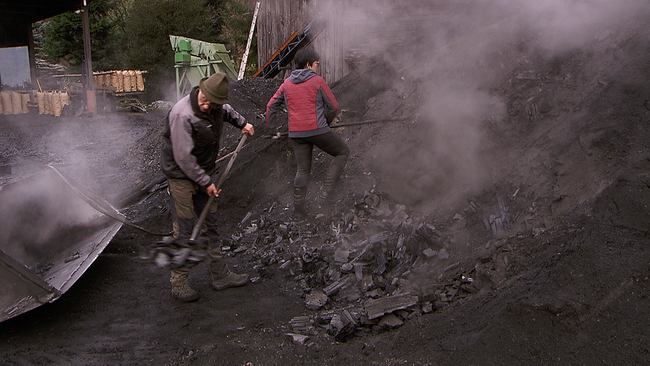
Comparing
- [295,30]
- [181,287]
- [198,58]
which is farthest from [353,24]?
[198,58]

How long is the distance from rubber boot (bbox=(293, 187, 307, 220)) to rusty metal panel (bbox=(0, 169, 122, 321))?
1874mm

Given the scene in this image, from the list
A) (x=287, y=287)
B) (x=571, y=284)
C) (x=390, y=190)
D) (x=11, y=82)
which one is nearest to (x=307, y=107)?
(x=390, y=190)

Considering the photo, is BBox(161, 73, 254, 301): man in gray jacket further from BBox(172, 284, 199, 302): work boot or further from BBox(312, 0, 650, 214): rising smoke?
BBox(312, 0, 650, 214): rising smoke

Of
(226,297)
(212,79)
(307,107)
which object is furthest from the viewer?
(307,107)

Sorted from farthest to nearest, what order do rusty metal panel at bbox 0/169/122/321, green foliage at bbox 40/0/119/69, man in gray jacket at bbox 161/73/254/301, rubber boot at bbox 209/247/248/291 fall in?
green foliage at bbox 40/0/119/69 < rusty metal panel at bbox 0/169/122/321 < rubber boot at bbox 209/247/248/291 < man in gray jacket at bbox 161/73/254/301

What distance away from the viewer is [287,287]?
4.25 m

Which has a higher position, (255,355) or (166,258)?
(166,258)

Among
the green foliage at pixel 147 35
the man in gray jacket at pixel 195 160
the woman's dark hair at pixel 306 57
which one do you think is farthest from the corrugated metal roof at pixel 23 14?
the man in gray jacket at pixel 195 160

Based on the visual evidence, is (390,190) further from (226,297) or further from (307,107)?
(226,297)

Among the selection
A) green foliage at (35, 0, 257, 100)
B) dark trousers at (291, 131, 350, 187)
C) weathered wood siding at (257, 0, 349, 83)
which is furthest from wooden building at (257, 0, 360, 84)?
green foliage at (35, 0, 257, 100)

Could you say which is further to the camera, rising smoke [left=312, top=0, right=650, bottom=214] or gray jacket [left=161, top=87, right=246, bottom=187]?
rising smoke [left=312, top=0, right=650, bottom=214]

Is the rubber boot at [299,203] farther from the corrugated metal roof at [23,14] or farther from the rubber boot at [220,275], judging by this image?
the corrugated metal roof at [23,14]

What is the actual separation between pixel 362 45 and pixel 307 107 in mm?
4931

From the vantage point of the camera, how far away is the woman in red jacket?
16.1 feet
